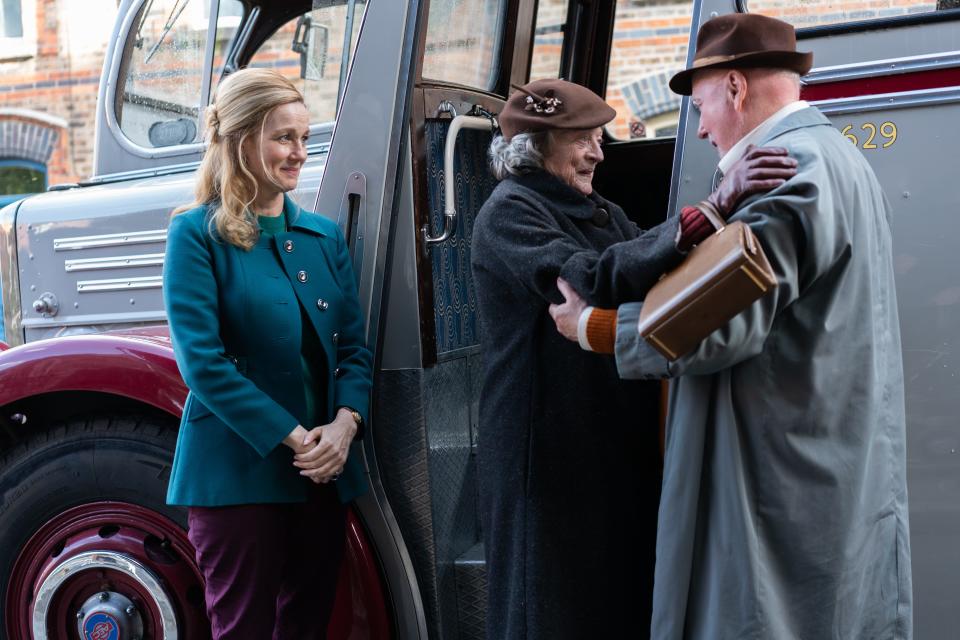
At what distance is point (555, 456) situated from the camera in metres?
2.29

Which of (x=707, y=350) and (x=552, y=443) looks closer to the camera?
(x=707, y=350)

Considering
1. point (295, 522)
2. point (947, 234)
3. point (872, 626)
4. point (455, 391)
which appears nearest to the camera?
point (872, 626)

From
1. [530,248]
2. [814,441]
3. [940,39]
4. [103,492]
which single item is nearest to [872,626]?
[814,441]

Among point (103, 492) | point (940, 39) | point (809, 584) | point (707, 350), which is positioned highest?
point (940, 39)

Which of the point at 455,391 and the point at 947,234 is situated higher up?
the point at 947,234

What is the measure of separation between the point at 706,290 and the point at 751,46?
1.79 feet

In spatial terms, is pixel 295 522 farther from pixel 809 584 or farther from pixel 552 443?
pixel 809 584

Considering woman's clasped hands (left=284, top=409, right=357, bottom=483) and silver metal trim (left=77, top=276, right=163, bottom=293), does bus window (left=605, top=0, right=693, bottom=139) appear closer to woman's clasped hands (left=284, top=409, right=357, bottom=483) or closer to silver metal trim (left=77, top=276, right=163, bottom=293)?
silver metal trim (left=77, top=276, right=163, bottom=293)

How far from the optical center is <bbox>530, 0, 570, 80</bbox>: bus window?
11.5ft

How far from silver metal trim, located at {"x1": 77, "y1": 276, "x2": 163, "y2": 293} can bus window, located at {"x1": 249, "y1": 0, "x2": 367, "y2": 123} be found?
691 mm

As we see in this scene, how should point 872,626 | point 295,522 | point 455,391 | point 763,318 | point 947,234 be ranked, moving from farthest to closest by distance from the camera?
point 455,391
point 295,522
point 947,234
point 872,626
point 763,318

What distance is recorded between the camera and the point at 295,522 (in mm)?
2428

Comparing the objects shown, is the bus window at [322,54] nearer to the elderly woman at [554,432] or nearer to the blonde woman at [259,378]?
the blonde woman at [259,378]

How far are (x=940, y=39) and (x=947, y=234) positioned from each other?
16.0 inches
